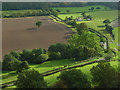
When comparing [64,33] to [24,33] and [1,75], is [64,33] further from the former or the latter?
[1,75]

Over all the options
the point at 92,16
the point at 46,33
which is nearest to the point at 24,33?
the point at 46,33

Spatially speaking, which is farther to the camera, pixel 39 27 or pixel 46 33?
pixel 39 27

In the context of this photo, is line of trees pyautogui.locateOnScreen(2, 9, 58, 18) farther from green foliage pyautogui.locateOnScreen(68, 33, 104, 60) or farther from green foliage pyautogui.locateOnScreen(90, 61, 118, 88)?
green foliage pyautogui.locateOnScreen(90, 61, 118, 88)

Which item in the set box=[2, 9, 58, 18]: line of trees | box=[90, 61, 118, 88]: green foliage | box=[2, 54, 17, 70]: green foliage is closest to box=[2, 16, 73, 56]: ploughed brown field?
box=[2, 9, 58, 18]: line of trees

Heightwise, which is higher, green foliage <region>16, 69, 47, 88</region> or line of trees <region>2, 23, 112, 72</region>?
line of trees <region>2, 23, 112, 72</region>

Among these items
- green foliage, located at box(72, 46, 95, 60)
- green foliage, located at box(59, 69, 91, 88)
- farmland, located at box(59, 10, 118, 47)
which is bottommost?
green foliage, located at box(59, 69, 91, 88)
